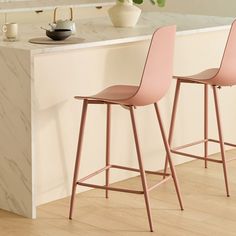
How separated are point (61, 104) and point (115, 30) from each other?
79 centimetres

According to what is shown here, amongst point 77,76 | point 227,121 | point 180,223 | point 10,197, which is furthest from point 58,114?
point 227,121

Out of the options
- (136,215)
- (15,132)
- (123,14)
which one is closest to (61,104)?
(15,132)

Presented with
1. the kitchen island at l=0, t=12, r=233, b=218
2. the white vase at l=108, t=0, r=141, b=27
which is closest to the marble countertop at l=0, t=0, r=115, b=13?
the kitchen island at l=0, t=12, r=233, b=218

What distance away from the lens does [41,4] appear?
24.9 ft

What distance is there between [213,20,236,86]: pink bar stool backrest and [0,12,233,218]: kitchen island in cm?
39

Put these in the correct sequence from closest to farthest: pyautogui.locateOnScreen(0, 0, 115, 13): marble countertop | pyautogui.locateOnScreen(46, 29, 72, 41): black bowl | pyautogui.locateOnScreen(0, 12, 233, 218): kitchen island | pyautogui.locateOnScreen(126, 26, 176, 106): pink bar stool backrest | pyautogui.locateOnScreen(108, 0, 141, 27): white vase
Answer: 1. pyautogui.locateOnScreen(126, 26, 176, 106): pink bar stool backrest
2. pyautogui.locateOnScreen(0, 12, 233, 218): kitchen island
3. pyautogui.locateOnScreen(46, 29, 72, 41): black bowl
4. pyautogui.locateOnScreen(108, 0, 141, 27): white vase
5. pyautogui.locateOnScreen(0, 0, 115, 13): marble countertop

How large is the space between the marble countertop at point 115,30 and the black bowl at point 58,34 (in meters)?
0.12

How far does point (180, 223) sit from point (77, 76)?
1075mm

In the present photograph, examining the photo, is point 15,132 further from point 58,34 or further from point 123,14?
point 123,14

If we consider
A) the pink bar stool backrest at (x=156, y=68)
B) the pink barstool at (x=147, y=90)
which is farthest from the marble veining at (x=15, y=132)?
the pink bar stool backrest at (x=156, y=68)

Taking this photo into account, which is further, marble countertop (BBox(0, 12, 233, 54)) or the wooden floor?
marble countertop (BBox(0, 12, 233, 54))

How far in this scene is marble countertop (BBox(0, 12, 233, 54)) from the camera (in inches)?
185

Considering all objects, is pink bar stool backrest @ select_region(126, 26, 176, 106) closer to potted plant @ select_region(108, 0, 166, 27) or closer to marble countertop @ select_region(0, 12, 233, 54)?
marble countertop @ select_region(0, 12, 233, 54)

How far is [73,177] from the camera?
480cm
